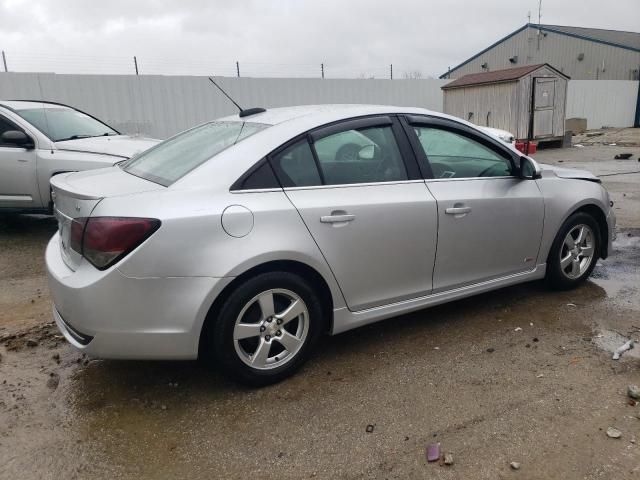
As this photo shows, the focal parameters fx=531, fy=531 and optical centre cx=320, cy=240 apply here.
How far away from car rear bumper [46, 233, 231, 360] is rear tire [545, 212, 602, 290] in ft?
9.13

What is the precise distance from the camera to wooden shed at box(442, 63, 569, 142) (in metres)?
15.3

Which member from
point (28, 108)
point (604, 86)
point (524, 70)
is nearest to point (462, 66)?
point (604, 86)

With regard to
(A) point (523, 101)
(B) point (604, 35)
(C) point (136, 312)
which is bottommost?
(C) point (136, 312)

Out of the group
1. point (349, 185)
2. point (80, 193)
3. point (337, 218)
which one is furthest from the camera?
point (349, 185)

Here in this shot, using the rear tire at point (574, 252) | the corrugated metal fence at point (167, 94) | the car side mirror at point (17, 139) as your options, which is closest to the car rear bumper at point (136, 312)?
the rear tire at point (574, 252)

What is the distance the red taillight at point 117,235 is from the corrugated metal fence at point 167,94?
36.5ft

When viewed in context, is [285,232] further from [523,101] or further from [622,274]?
[523,101]

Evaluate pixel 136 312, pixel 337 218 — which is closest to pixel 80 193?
pixel 136 312

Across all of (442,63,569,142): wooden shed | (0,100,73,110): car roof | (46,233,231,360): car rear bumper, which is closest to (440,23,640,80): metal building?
(442,63,569,142): wooden shed

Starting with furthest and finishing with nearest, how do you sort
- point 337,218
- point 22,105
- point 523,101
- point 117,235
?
point 523,101
point 22,105
point 337,218
point 117,235

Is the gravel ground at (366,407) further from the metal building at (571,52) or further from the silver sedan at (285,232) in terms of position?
the metal building at (571,52)

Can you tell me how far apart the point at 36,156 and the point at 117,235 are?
14.4ft

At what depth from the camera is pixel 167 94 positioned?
13266 millimetres

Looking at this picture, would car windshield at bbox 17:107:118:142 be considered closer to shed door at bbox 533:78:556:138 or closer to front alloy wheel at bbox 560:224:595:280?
front alloy wheel at bbox 560:224:595:280
